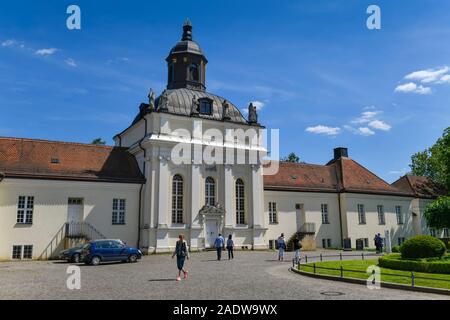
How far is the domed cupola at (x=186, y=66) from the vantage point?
3844 cm

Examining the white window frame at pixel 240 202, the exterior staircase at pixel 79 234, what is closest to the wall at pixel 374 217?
the white window frame at pixel 240 202

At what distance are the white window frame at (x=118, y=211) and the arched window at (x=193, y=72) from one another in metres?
14.2

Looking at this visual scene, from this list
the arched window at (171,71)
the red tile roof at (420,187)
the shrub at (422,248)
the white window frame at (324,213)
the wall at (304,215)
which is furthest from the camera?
the red tile roof at (420,187)

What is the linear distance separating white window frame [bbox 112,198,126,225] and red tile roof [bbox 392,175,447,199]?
33.3 metres

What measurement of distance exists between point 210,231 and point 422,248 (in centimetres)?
1748

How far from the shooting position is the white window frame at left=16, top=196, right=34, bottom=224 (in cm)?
2733

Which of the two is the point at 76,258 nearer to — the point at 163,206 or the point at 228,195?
the point at 163,206

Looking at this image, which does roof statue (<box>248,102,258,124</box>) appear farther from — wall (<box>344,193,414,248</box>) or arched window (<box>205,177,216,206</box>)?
wall (<box>344,193,414,248</box>)

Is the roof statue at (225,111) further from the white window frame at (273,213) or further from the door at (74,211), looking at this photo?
the door at (74,211)

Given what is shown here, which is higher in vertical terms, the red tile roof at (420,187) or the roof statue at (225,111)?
the roof statue at (225,111)

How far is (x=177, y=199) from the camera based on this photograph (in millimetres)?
32656

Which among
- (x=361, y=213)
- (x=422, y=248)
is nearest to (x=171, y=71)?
(x=361, y=213)
